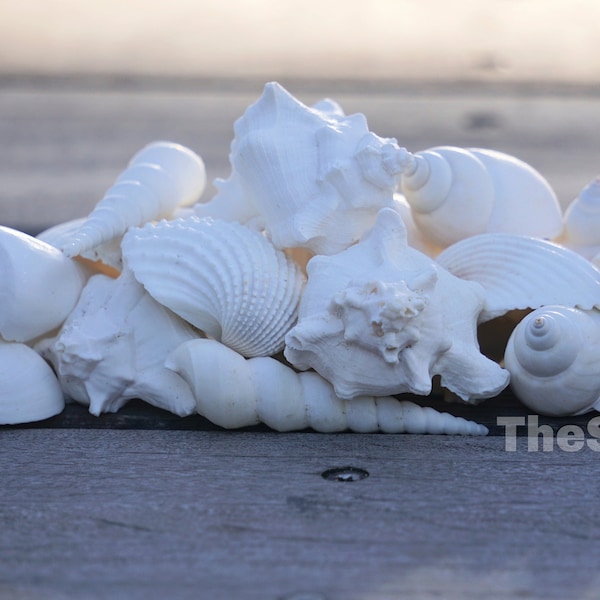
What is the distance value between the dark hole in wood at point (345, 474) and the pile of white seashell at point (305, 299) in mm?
110

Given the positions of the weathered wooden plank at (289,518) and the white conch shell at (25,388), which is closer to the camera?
the weathered wooden plank at (289,518)

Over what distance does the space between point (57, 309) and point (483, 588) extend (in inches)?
29.6

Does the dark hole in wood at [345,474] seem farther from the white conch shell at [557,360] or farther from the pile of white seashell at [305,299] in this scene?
the white conch shell at [557,360]

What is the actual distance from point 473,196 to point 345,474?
552 millimetres

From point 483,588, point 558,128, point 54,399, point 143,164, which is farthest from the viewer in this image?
point 558,128

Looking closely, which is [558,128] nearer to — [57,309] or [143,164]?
[143,164]

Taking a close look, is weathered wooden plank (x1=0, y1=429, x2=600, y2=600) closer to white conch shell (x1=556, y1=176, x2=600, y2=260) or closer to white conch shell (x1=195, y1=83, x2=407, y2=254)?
white conch shell (x1=195, y1=83, x2=407, y2=254)

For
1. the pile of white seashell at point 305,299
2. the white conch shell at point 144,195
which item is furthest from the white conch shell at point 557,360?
the white conch shell at point 144,195

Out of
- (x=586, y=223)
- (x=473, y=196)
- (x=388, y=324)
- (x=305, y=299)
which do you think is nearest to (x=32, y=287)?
(x=305, y=299)

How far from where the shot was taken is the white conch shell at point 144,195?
1417mm

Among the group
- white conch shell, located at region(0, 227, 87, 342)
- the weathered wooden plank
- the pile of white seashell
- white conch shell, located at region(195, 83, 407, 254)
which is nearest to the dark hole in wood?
the weathered wooden plank

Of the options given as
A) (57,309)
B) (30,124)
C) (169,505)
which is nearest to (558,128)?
(30,124)

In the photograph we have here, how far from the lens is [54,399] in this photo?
1.31m

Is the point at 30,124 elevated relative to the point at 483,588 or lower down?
elevated
